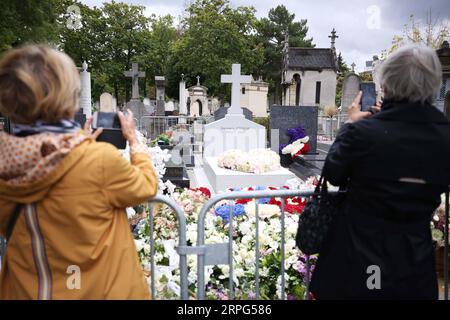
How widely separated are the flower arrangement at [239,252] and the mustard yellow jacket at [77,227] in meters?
1.24

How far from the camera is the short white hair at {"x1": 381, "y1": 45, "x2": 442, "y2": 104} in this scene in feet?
5.86

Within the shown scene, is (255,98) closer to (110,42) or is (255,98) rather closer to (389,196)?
(110,42)

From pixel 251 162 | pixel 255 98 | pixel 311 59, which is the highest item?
pixel 311 59

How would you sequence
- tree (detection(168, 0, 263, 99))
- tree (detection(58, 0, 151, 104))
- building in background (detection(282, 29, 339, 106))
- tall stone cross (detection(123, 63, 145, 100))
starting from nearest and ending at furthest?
1. tall stone cross (detection(123, 63, 145, 100))
2. tree (detection(168, 0, 263, 99))
3. tree (detection(58, 0, 151, 104))
4. building in background (detection(282, 29, 339, 106))

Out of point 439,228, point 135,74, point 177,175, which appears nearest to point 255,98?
point 135,74

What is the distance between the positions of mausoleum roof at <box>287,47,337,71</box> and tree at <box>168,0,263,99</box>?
4.61 meters

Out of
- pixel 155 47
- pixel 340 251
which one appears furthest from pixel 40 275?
pixel 155 47

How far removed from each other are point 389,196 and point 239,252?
1.97 m

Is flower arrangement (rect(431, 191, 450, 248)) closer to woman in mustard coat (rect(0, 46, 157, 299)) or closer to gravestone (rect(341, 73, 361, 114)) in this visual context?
woman in mustard coat (rect(0, 46, 157, 299))

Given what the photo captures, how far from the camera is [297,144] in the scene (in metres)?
10.7

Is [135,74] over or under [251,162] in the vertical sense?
over

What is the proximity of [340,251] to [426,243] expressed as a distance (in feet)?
1.27

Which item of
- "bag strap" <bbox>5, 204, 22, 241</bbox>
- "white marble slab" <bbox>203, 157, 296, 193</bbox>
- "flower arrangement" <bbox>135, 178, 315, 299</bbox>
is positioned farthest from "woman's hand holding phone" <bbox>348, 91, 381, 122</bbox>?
"white marble slab" <bbox>203, 157, 296, 193</bbox>

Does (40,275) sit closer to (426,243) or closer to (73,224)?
(73,224)
